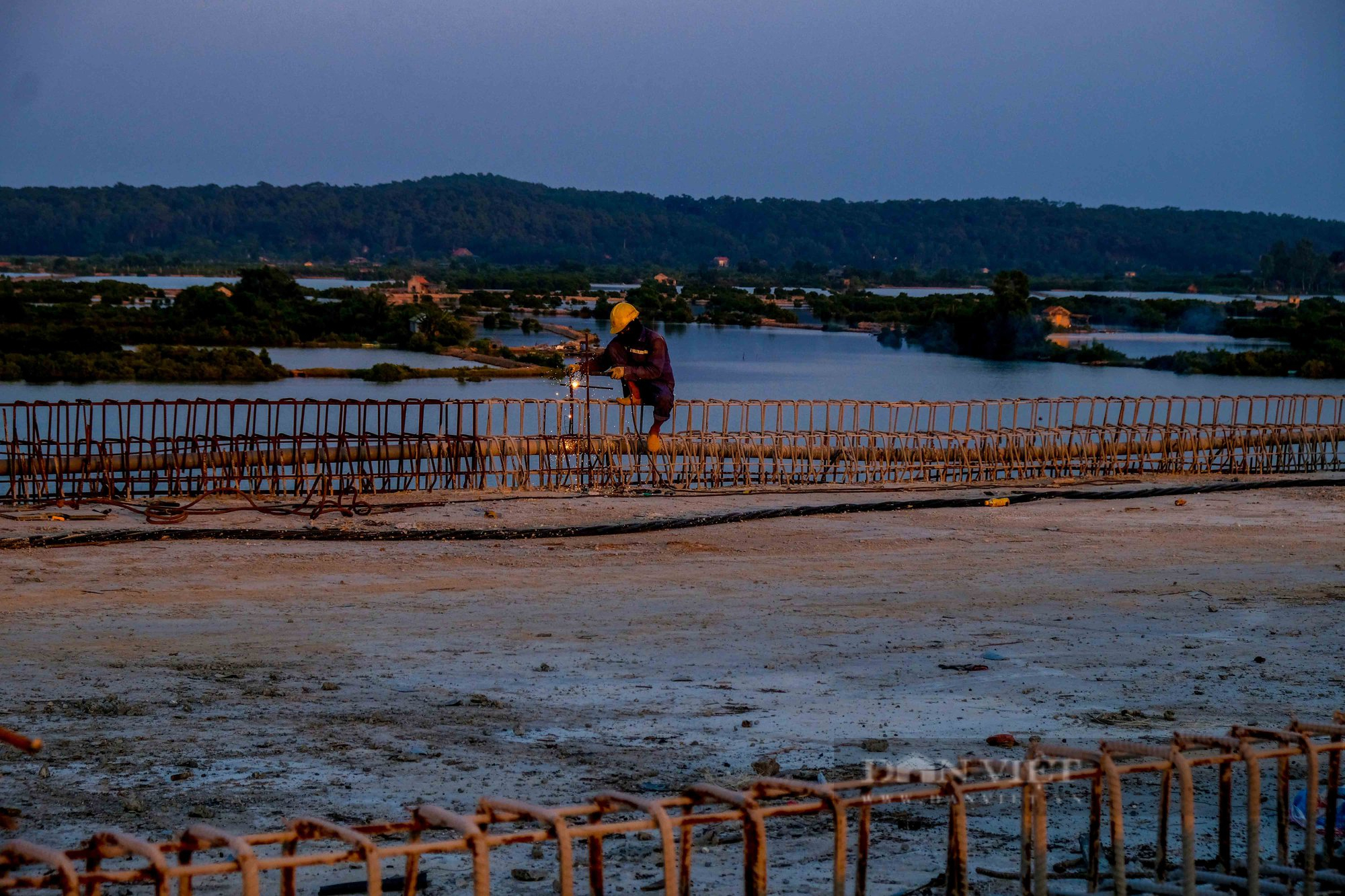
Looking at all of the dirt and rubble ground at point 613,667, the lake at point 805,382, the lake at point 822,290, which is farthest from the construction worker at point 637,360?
the lake at point 822,290

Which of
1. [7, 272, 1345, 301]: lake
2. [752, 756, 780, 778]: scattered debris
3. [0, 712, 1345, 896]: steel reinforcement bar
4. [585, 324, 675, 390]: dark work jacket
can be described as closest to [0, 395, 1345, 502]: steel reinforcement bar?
[585, 324, 675, 390]: dark work jacket

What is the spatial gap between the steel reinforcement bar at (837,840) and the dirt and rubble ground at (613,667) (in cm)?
22

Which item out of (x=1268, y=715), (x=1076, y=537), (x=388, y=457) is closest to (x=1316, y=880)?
(x=1268, y=715)

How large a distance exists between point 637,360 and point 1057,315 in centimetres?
4601

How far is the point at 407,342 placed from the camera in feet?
126

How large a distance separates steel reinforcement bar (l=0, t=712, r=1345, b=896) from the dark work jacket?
7519mm

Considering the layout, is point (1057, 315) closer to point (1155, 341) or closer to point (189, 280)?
point (1155, 341)

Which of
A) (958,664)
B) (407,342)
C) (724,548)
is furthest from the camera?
(407,342)

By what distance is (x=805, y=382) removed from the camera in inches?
1372

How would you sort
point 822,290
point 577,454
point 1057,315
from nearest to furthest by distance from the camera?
point 577,454 < point 1057,315 < point 822,290

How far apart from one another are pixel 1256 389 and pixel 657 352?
1162 inches

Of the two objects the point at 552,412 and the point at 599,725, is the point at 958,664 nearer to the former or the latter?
the point at 599,725

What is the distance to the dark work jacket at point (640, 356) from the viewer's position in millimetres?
12820

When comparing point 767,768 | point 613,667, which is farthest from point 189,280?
point 767,768
